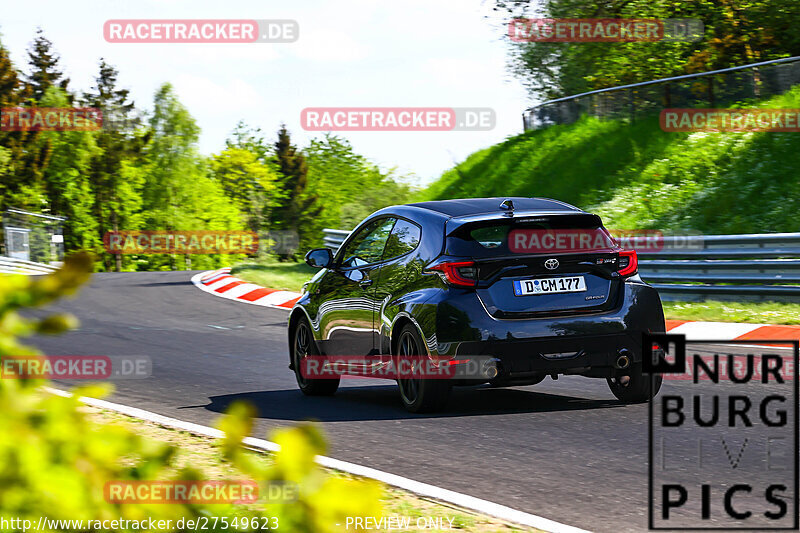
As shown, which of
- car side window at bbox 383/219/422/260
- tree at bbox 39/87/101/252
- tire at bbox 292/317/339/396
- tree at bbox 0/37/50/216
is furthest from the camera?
tree at bbox 39/87/101/252

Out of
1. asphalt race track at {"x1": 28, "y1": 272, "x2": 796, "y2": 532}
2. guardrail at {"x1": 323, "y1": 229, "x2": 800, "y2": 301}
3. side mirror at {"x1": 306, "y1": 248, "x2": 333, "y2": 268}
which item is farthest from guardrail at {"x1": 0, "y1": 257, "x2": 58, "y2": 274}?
side mirror at {"x1": 306, "y1": 248, "x2": 333, "y2": 268}

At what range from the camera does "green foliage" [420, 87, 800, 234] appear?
62.1 feet

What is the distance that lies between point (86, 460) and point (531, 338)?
20.1ft

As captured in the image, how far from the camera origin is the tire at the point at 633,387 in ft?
27.1

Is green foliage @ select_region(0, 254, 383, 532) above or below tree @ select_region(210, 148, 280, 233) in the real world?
below

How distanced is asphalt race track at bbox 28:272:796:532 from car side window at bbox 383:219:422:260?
1240 millimetres

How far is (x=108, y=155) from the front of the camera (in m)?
90.6

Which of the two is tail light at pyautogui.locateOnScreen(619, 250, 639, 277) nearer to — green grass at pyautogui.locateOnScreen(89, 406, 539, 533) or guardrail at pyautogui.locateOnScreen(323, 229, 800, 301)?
green grass at pyautogui.locateOnScreen(89, 406, 539, 533)

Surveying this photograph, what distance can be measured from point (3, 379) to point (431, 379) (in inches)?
249

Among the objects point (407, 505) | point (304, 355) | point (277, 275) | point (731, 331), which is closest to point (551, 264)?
point (407, 505)

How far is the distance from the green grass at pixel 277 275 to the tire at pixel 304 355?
437 inches

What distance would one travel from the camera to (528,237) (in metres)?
7.96

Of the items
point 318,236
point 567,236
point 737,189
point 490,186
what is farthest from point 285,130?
point 567,236

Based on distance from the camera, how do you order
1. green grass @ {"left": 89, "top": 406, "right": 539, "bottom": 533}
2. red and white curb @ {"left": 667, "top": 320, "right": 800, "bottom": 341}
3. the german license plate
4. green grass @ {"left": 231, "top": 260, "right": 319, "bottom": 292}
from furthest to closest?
green grass @ {"left": 231, "top": 260, "right": 319, "bottom": 292} < red and white curb @ {"left": 667, "top": 320, "right": 800, "bottom": 341} < the german license plate < green grass @ {"left": 89, "top": 406, "right": 539, "bottom": 533}
